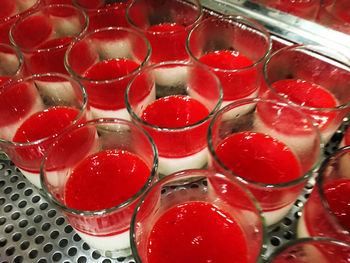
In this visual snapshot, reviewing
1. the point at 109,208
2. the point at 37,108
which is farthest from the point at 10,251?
the point at 37,108

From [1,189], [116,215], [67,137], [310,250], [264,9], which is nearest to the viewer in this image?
[310,250]

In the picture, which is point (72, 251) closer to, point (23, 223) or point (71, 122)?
point (23, 223)

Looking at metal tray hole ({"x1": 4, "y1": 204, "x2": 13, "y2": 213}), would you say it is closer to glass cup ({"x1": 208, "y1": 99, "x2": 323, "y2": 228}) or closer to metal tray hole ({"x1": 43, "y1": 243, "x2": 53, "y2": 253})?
metal tray hole ({"x1": 43, "y1": 243, "x2": 53, "y2": 253})

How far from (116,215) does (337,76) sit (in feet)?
2.84

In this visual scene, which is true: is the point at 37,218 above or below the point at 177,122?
below

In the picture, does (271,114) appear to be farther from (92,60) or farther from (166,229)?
(92,60)

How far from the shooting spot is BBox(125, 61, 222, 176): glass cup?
985 millimetres

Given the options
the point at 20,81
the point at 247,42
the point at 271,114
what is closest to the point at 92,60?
the point at 20,81

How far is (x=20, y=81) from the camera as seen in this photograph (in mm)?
1117

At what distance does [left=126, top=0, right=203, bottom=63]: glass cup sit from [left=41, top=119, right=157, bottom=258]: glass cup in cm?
45

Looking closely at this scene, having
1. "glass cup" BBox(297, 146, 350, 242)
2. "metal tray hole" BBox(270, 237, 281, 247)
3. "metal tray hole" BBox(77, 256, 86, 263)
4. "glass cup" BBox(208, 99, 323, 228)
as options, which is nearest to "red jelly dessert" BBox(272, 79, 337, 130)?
"glass cup" BBox(208, 99, 323, 228)

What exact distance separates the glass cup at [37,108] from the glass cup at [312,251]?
0.67 metres

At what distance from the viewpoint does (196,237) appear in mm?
814

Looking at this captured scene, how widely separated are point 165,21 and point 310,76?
69 centimetres
